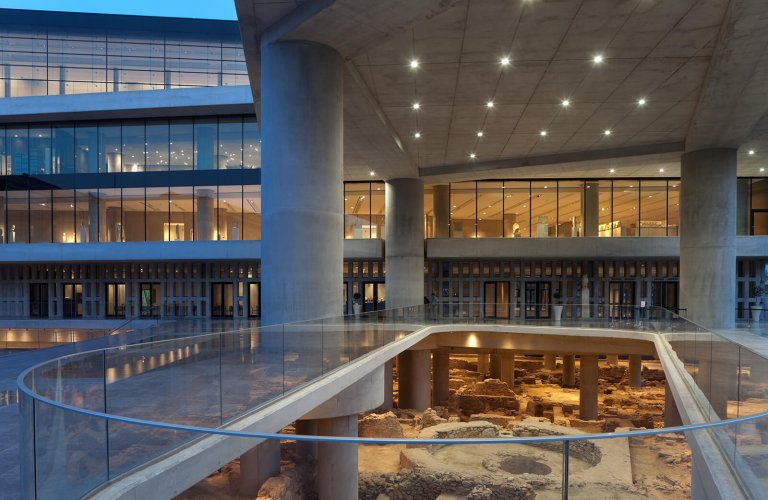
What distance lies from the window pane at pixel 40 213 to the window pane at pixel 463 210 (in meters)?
26.2

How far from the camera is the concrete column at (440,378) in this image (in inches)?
1192

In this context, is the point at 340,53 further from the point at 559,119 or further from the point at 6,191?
the point at 6,191

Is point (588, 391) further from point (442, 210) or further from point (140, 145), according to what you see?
point (140, 145)

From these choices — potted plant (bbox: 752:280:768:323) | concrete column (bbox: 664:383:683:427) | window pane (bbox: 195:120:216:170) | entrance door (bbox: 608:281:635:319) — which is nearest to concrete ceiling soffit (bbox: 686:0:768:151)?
concrete column (bbox: 664:383:683:427)

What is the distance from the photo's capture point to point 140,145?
34.5 meters

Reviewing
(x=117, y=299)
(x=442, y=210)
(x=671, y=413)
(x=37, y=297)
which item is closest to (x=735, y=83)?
(x=671, y=413)

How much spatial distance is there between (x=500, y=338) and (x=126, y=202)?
24465 millimetres

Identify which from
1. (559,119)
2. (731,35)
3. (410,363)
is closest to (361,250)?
(410,363)

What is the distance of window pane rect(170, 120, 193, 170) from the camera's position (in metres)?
34.3

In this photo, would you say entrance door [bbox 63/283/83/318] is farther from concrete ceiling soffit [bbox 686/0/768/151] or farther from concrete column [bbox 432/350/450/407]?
concrete ceiling soffit [bbox 686/0/768/151]

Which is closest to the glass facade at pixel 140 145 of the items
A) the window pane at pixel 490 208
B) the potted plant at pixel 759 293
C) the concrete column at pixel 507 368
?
the window pane at pixel 490 208

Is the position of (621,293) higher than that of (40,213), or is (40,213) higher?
(40,213)

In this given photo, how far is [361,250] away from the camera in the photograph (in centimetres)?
3459

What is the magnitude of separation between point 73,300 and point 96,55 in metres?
16.8
